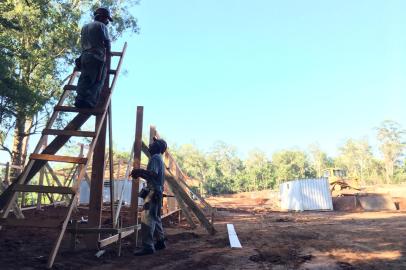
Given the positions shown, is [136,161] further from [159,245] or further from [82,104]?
[82,104]

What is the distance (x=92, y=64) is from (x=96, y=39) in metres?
0.37

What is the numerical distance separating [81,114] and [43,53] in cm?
1332

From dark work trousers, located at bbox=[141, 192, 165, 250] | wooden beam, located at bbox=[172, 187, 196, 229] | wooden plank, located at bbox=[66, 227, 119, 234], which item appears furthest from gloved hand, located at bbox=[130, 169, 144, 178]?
wooden beam, located at bbox=[172, 187, 196, 229]

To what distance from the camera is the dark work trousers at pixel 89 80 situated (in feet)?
14.1

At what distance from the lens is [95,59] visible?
14.3 feet

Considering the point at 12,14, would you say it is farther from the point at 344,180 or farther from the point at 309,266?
the point at 344,180

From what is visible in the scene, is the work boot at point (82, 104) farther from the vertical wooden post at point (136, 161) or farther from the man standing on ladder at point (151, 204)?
the vertical wooden post at point (136, 161)

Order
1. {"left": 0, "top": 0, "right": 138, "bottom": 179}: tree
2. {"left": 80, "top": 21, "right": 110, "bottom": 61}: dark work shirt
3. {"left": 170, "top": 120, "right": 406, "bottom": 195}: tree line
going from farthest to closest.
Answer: {"left": 170, "top": 120, "right": 406, "bottom": 195}: tree line < {"left": 0, "top": 0, "right": 138, "bottom": 179}: tree < {"left": 80, "top": 21, "right": 110, "bottom": 61}: dark work shirt

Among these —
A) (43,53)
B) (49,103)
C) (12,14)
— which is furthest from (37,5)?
(49,103)

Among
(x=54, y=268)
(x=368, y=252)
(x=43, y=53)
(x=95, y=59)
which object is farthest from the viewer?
(x=43, y=53)

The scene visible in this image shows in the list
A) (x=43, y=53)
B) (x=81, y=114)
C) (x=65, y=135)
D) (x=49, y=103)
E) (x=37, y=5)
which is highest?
(x=37, y=5)

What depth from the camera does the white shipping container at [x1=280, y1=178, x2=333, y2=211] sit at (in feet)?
72.6

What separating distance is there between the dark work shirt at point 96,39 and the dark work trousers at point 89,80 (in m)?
0.09

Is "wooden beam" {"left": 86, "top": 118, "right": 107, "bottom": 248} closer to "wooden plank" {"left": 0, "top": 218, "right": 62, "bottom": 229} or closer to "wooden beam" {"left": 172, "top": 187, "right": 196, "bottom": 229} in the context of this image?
"wooden plank" {"left": 0, "top": 218, "right": 62, "bottom": 229}
